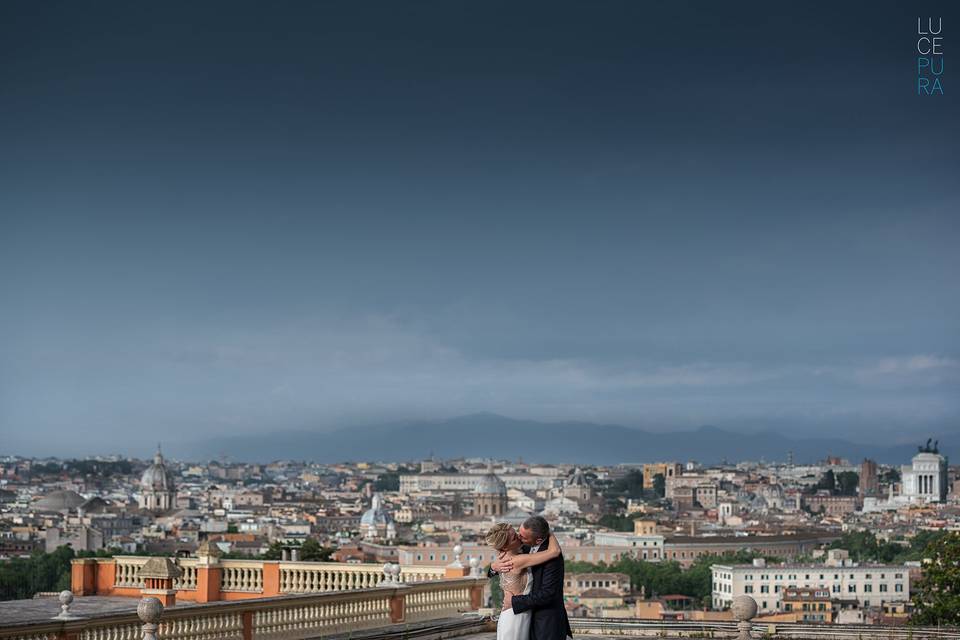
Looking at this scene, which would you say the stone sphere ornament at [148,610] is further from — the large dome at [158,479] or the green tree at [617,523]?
the large dome at [158,479]

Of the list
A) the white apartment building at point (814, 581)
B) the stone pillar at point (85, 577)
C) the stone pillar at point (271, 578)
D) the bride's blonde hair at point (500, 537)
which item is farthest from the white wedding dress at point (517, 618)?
the white apartment building at point (814, 581)

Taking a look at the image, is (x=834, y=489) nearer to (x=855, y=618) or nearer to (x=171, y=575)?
(x=855, y=618)

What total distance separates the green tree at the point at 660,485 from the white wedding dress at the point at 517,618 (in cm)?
16888

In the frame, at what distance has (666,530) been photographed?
362 feet

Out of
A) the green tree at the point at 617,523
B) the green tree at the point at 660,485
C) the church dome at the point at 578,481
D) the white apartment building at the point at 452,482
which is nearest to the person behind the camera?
the green tree at the point at 617,523

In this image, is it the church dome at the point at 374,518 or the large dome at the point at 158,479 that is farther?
the large dome at the point at 158,479

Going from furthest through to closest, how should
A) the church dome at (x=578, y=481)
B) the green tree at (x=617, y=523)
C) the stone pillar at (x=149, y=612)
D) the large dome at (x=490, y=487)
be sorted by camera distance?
the church dome at (x=578, y=481) → the large dome at (x=490, y=487) → the green tree at (x=617, y=523) → the stone pillar at (x=149, y=612)

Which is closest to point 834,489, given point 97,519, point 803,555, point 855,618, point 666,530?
point 666,530

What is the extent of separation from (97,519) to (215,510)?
1033 inches

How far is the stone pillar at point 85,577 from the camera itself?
12461mm

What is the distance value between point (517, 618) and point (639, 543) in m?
89.7

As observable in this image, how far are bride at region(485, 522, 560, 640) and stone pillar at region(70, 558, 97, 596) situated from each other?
709 centimetres

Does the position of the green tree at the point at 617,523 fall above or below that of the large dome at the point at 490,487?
below

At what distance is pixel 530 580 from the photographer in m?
6.08
